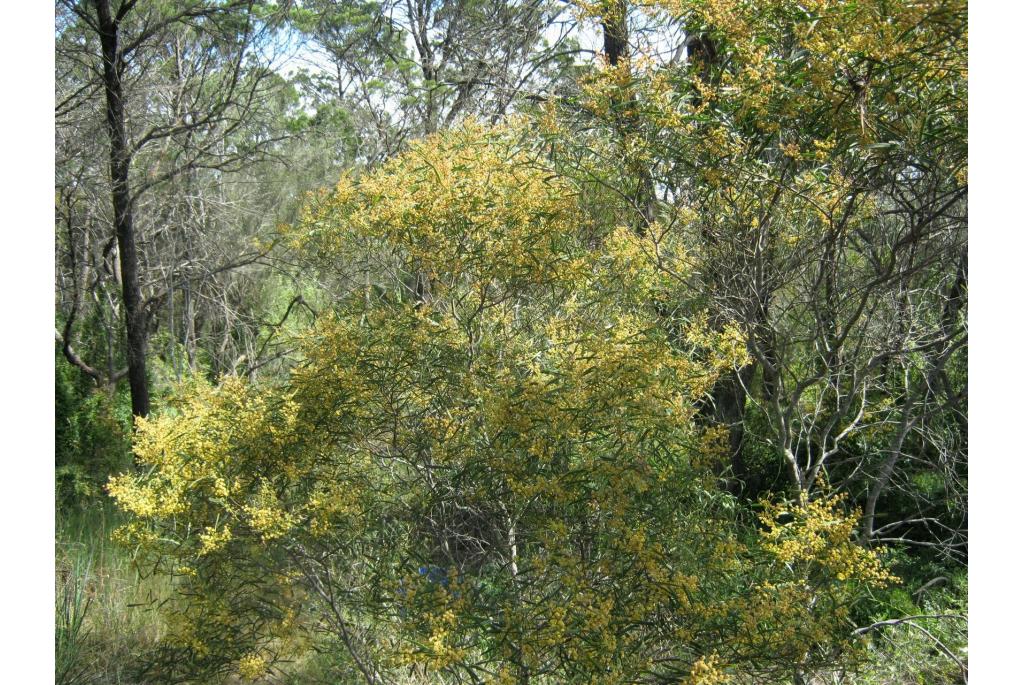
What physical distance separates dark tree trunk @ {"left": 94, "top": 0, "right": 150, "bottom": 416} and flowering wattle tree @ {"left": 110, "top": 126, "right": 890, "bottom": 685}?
3.22 m

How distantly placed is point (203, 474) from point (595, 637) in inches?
62.6

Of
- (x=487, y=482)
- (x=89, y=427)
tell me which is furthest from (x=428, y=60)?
(x=487, y=482)

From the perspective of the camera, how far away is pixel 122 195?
22.4ft

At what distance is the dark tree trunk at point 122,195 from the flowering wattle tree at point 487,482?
3.22 meters

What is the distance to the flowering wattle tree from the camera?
9.86 feet

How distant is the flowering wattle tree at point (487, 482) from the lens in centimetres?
301

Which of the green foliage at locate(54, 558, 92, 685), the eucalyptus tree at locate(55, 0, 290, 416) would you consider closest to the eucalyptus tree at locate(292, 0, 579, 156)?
the eucalyptus tree at locate(55, 0, 290, 416)

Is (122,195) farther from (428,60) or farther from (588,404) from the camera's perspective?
(588,404)

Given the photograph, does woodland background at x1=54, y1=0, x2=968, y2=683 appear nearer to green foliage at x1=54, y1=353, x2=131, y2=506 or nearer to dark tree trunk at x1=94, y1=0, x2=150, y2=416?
dark tree trunk at x1=94, y1=0, x2=150, y2=416

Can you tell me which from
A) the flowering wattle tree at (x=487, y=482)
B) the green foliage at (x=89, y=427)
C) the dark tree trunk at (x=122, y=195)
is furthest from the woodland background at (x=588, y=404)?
the green foliage at (x=89, y=427)

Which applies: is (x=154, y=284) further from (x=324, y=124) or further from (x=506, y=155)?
(x=506, y=155)

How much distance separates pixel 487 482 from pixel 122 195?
486cm
